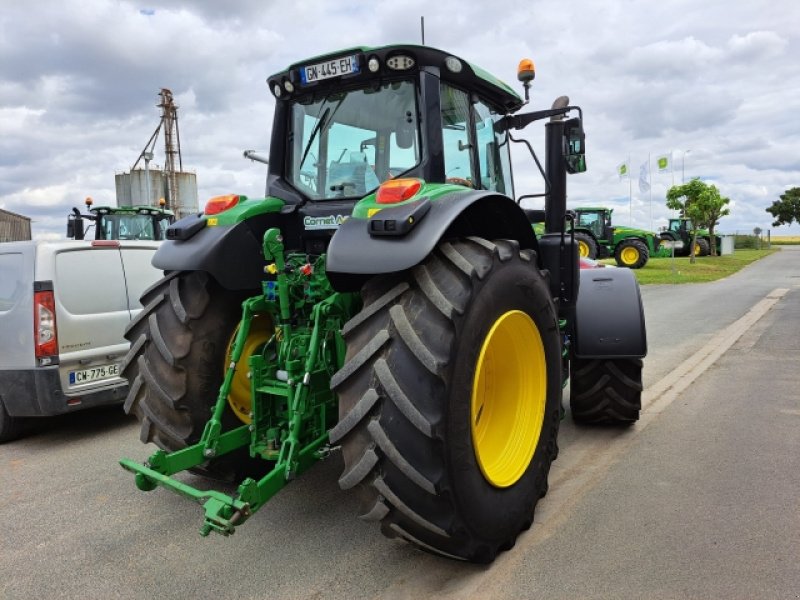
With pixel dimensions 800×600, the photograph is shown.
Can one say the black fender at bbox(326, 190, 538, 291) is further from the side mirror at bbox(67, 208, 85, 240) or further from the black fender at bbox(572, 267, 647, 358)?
the side mirror at bbox(67, 208, 85, 240)

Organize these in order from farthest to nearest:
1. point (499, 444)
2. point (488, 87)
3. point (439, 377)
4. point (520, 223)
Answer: point (488, 87) → point (520, 223) → point (499, 444) → point (439, 377)

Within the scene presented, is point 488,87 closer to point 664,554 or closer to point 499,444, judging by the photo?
point 499,444

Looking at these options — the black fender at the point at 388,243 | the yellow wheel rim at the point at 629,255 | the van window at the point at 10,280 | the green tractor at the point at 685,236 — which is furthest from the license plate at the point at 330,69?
the green tractor at the point at 685,236

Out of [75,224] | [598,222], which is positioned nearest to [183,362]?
[75,224]

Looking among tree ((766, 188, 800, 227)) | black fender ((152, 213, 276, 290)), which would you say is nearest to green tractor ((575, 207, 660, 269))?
Result: black fender ((152, 213, 276, 290))

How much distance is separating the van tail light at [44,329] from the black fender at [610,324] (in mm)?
4150

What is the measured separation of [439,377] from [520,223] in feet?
4.32

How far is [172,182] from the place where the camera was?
27.3 meters

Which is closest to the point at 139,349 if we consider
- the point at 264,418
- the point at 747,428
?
the point at 264,418

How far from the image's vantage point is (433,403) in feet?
7.68

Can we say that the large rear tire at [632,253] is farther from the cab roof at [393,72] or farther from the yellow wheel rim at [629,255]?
the cab roof at [393,72]

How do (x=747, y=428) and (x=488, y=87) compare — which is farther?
(x=747, y=428)

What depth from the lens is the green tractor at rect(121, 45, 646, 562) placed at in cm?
239

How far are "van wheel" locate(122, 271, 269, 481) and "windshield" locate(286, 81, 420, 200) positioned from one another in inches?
36.2
